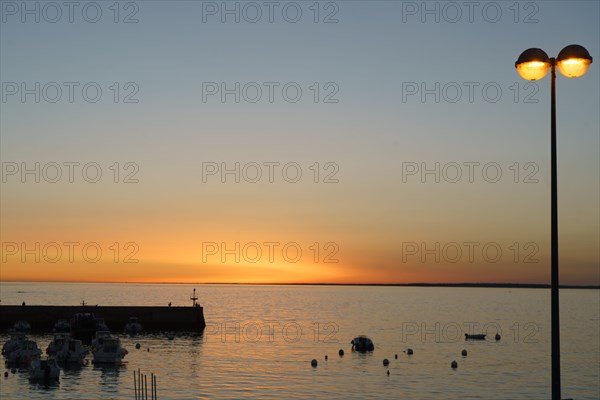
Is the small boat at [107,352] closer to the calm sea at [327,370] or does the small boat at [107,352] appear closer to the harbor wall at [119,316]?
the calm sea at [327,370]

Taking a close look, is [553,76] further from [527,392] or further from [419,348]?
[419,348]

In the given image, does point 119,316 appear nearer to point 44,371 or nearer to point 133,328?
point 133,328

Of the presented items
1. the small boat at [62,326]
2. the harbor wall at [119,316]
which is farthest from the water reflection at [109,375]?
the harbor wall at [119,316]

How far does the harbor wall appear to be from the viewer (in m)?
136

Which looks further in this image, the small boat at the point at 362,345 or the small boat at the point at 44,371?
the small boat at the point at 362,345

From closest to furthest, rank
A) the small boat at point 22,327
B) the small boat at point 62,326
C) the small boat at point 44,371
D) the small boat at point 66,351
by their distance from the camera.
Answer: the small boat at point 44,371, the small boat at point 66,351, the small boat at point 22,327, the small boat at point 62,326

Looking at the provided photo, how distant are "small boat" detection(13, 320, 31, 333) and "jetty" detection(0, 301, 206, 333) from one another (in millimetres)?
3363

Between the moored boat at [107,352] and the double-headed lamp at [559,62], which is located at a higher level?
the double-headed lamp at [559,62]

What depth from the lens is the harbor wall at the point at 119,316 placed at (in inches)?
5374

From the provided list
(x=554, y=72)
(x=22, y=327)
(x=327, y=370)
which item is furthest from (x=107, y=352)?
(x=554, y=72)

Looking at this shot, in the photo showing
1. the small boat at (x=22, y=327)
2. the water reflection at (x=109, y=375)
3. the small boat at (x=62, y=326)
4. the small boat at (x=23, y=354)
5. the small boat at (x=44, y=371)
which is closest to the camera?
the small boat at (x=44, y=371)

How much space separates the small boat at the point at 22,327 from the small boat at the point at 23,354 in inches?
1641

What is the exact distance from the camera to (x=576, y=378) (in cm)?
9250

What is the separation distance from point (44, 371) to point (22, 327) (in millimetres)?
59143
